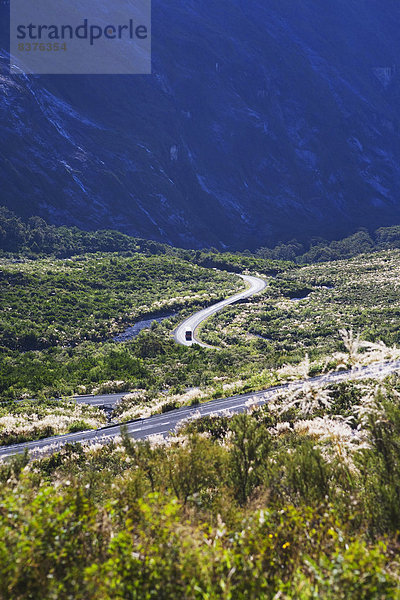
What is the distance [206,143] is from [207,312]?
420 feet

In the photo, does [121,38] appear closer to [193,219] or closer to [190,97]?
[190,97]

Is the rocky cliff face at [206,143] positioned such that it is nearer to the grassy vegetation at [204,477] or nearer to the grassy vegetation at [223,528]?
the grassy vegetation at [204,477]

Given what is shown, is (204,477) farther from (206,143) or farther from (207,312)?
(206,143)

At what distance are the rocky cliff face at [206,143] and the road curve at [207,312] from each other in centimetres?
5653

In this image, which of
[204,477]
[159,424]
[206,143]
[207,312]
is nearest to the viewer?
[204,477]

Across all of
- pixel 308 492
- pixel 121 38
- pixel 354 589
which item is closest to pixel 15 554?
pixel 354 589

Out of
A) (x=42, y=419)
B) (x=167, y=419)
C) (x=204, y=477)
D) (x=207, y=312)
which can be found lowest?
(x=42, y=419)

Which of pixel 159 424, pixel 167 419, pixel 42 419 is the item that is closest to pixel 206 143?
pixel 42 419

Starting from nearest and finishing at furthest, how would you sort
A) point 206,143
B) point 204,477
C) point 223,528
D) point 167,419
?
point 223,528, point 204,477, point 167,419, point 206,143

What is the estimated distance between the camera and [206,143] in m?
166

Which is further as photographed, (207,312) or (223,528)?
(207,312)

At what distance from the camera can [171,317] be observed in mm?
59812

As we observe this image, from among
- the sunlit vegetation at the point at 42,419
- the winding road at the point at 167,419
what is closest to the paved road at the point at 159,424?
the winding road at the point at 167,419

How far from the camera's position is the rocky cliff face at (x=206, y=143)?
116562mm
